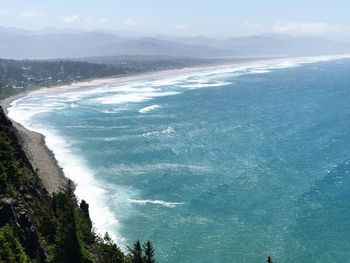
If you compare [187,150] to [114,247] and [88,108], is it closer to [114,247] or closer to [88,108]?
[114,247]

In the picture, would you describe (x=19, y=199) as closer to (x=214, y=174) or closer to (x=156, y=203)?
(x=156, y=203)

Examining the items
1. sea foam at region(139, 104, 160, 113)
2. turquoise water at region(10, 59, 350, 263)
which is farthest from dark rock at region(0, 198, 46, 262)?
sea foam at region(139, 104, 160, 113)

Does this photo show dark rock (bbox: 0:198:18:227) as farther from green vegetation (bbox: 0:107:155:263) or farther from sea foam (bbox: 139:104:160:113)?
sea foam (bbox: 139:104:160:113)

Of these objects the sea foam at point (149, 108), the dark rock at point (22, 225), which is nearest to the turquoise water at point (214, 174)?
the sea foam at point (149, 108)

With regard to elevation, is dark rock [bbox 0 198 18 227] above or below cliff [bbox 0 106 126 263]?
above

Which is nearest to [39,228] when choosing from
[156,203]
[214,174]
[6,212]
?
[6,212]

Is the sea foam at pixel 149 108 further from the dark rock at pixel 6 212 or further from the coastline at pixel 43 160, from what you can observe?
the dark rock at pixel 6 212
